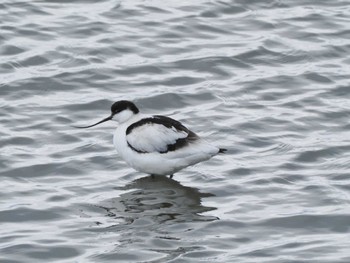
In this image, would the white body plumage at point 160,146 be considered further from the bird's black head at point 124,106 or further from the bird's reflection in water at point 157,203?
the bird's black head at point 124,106

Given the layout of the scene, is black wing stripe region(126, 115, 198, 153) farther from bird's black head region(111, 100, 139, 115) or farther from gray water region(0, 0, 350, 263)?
gray water region(0, 0, 350, 263)

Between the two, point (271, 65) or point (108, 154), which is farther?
point (271, 65)

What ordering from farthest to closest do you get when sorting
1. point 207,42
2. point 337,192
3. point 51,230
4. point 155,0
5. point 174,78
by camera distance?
point 155,0
point 207,42
point 174,78
point 337,192
point 51,230

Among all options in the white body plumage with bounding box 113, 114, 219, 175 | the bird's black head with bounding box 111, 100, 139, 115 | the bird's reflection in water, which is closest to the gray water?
the bird's reflection in water

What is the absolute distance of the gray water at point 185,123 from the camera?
502 inches

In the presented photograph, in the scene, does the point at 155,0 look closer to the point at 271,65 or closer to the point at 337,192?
the point at 271,65

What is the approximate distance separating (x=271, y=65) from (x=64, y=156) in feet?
15.1

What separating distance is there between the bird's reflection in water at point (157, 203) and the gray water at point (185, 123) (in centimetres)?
2

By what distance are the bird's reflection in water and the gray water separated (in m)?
0.02

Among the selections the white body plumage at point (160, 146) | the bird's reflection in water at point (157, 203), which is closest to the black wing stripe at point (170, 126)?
the white body plumage at point (160, 146)

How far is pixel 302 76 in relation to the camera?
18078 mm

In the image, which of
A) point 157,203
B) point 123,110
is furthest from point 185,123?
point 157,203

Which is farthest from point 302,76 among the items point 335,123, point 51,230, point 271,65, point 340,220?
point 51,230

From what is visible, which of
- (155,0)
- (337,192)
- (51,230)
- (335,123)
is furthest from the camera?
(155,0)
